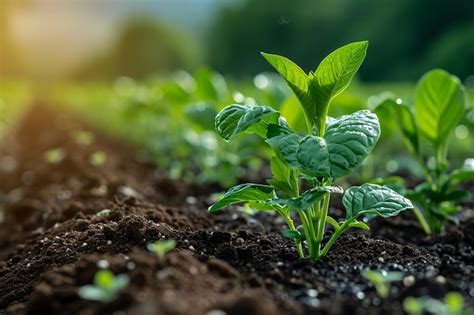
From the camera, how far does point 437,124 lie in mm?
3533

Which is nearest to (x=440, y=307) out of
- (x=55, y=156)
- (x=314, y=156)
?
(x=314, y=156)

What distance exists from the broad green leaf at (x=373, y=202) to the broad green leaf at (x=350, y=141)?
1.05ft

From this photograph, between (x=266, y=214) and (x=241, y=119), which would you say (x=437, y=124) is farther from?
(x=241, y=119)

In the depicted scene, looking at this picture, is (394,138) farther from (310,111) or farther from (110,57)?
(110,57)

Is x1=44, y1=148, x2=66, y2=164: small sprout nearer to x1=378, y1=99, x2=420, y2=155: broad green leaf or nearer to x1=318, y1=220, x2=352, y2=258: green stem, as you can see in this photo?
A: x1=378, y1=99, x2=420, y2=155: broad green leaf

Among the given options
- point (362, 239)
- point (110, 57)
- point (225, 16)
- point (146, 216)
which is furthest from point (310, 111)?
point (110, 57)

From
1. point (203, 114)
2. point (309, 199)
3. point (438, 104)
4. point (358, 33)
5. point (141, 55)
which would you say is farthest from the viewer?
point (141, 55)

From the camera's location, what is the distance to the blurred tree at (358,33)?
22.8 m

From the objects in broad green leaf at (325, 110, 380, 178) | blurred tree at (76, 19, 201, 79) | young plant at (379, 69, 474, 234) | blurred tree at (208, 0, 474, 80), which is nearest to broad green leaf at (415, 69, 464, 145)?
young plant at (379, 69, 474, 234)

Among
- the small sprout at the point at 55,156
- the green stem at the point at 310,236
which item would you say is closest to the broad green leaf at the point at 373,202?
the green stem at the point at 310,236

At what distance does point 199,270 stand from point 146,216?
1.06 metres

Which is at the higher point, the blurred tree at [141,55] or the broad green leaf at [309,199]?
the blurred tree at [141,55]

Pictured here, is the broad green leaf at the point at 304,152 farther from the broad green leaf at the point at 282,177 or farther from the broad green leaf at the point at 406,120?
the broad green leaf at the point at 406,120

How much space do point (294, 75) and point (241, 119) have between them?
335mm
